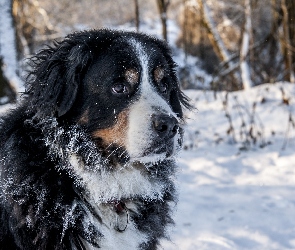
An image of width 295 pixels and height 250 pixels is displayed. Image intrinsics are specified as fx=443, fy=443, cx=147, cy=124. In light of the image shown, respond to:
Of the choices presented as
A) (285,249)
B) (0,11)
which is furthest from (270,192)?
(0,11)

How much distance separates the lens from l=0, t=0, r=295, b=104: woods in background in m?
9.98

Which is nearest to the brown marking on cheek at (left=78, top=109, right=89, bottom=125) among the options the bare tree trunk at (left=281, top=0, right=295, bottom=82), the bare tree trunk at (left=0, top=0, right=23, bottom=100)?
the bare tree trunk at (left=0, top=0, right=23, bottom=100)

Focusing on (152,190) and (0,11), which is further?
(0,11)

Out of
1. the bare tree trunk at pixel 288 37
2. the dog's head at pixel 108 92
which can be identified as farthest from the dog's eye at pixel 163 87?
the bare tree trunk at pixel 288 37

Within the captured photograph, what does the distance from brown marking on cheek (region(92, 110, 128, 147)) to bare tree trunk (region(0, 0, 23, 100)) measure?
678 centimetres

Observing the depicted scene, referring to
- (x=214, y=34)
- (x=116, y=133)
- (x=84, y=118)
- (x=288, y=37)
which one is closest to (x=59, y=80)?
(x=84, y=118)

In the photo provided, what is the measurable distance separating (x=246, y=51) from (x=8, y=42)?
6076 millimetres

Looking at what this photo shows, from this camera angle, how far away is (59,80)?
2938 mm

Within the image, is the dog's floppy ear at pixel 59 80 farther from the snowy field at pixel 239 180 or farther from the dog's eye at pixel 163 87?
Answer: the snowy field at pixel 239 180

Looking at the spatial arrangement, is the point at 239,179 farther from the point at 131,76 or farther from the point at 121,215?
the point at 131,76

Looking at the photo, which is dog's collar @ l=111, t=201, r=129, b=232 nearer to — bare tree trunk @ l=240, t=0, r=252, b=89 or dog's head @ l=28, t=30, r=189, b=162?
dog's head @ l=28, t=30, r=189, b=162

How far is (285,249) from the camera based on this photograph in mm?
3787

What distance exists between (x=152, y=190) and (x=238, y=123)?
4.56m

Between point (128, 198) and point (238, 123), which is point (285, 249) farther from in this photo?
point (238, 123)
